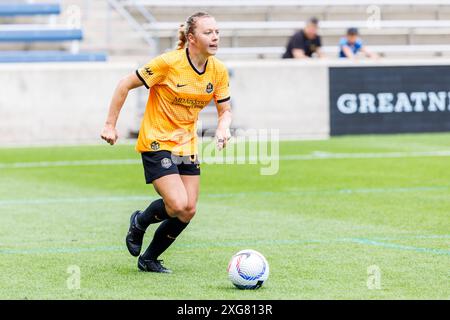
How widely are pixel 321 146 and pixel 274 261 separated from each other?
13.2 meters

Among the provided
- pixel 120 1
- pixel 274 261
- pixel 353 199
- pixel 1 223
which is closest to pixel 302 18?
pixel 120 1

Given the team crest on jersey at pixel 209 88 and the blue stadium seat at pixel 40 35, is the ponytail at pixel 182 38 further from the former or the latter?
the blue stadium seat at pixel 40 35

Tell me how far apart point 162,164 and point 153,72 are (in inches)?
27.6

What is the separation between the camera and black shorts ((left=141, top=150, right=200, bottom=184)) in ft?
26.4

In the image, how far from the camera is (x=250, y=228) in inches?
419

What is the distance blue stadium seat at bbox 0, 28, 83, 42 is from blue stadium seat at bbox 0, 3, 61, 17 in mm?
734

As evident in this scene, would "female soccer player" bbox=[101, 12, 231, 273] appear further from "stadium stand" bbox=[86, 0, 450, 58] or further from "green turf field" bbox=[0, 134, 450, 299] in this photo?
"stadium stand" bbox=[86, 0, 450, 58]

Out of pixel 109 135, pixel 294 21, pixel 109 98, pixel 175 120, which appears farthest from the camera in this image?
pixel 294 21

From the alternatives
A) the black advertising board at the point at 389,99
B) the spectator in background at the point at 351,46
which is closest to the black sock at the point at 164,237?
the black advertising board at the point at 389,99

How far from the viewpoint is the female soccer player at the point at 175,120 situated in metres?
8.00

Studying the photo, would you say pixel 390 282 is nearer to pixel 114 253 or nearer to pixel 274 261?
pixel 274 261

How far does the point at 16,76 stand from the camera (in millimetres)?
22984

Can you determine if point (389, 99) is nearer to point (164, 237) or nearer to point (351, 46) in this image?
point (351, 46)

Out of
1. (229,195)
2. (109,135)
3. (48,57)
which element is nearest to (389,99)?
(48,57)
